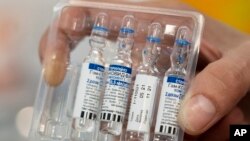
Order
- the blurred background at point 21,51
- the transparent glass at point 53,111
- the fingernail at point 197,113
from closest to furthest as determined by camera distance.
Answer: the fingernail at point 197,113
the transparent glass at point 53,111
the blurred background at point 21,51

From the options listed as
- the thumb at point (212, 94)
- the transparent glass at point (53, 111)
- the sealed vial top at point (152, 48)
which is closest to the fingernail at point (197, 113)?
the thumb at point (212, 94)

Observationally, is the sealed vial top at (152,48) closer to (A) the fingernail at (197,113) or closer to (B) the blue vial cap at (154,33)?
(B) the blue vial cap at (154,33)

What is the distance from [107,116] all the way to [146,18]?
0.60 ft

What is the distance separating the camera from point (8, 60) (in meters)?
1.08

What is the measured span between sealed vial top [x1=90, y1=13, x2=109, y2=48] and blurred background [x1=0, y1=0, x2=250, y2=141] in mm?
391

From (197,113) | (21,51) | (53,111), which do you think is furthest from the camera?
(21,51)

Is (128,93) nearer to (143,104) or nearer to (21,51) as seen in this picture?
(143,104)

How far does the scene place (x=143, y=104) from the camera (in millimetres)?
648

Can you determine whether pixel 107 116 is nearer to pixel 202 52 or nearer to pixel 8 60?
pixel 202 52

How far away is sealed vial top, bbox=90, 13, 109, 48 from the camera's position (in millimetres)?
719

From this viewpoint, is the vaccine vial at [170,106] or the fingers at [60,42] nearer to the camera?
the vaccine vial at [170,106]

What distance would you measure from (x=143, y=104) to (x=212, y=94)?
10cm

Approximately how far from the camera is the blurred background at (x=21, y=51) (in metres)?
1.05

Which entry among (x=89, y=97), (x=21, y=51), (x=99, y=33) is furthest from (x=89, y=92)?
(x=21, y=51)
